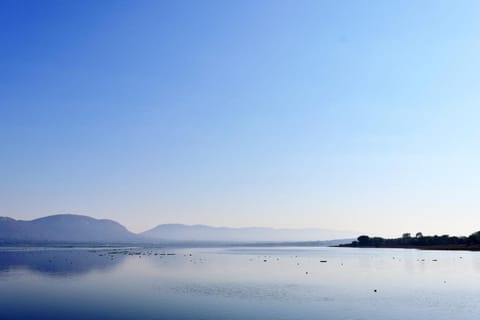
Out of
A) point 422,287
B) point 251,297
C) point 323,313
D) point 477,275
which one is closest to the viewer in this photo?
point 323,313

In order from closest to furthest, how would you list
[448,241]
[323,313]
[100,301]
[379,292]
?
[323,313] < [100,301] < [379,292] < [448,241]

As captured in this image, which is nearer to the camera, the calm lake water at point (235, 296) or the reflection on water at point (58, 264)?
the calm lake water at point (235, 296)

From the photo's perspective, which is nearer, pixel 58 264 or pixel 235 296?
pixel 235 296

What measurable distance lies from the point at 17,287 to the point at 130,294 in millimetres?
13809

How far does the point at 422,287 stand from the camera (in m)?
51.3

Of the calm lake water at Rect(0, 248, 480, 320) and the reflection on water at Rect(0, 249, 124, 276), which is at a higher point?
the reflection on water at Rect(0, 249, 124, 276)

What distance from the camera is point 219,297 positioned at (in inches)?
1634

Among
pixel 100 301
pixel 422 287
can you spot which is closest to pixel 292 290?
pixel 422 287

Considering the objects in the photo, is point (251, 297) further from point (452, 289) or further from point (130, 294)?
point (452, 289)

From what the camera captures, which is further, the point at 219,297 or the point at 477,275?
the point at 477,275

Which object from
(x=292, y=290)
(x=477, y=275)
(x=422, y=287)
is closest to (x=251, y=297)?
(x=292, y=290)

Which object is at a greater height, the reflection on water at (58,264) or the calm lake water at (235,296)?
the reflection on water at (58,264)

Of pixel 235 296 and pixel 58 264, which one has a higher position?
pixel 58 264

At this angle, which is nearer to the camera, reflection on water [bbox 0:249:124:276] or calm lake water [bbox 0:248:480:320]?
calm lake water [bbox 0:248:480:320]
